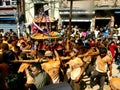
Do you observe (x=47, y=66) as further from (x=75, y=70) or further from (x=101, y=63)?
(x=101, y=63)

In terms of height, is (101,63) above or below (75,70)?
below

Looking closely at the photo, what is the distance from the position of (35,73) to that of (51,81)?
750mm

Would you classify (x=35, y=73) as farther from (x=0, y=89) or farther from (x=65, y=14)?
(x=65, y=14)

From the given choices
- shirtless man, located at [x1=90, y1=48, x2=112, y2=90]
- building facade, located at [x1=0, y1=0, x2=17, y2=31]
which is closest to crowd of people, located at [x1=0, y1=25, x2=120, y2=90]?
shirtless man, located at [x1=90, y1=48, x2=112, y2=90]

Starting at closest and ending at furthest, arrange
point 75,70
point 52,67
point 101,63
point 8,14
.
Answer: point 52,67 < point 75,70 < point 101,63 < point 8,14

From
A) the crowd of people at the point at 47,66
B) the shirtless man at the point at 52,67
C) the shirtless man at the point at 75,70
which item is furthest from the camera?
the shirtless man at the point at 75,70

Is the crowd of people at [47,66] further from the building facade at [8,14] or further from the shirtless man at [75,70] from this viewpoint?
the building facade at [8,14]

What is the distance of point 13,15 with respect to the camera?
27.0 meters

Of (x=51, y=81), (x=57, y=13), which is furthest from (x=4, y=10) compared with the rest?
(x=51, y=81)

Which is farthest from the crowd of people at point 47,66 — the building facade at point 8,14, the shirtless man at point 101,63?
the building facade at point 8,14

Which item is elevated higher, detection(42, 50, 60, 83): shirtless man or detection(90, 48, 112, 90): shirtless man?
detection(42, 50, 60, 83): shirtless man

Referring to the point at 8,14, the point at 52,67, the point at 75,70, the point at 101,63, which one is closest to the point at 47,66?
the point at 52,67

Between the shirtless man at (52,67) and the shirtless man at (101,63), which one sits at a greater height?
the shirtless man at (52,67)

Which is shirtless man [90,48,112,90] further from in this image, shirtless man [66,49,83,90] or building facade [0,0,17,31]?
building facade [0,0,17,31]
